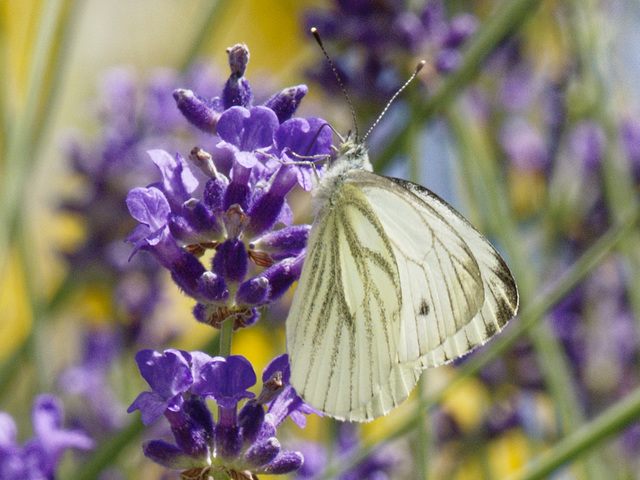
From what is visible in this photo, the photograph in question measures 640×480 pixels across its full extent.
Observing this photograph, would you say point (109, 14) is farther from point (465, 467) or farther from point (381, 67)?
point (465, 467)

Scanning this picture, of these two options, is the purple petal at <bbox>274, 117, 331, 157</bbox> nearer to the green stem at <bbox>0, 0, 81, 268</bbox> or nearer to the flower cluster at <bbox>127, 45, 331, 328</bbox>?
the flower cluster at <bbox>127, 45, 331, 328</bbox>


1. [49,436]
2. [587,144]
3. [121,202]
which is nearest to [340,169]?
[49,436]

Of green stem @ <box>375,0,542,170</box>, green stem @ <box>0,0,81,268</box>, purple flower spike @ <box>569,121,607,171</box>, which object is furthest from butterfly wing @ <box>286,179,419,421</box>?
purple flower spike @ <box>569,121,607,171</box>

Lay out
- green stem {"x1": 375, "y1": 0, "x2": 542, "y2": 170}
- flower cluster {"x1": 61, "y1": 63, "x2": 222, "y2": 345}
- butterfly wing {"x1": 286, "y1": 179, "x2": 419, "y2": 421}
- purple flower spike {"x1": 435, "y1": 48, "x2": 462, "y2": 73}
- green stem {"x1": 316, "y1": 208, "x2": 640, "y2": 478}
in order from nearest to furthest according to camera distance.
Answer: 1. butterfly wing {"x1": 286, "y1": 179, "x2": 419, "y2": 421}
2. green stem {"x1": 316, "y1": 208, "x2": 640, "y2": 478}
3. green stem {"x1": 375, "y1": 0, "x2": 542, "y2": 170}
4. purple flower spike {"x1": 435, "y1": 48, "x2": 462, "y2": 73}
5. flower cluster {"x1": 61, "y1": 63, "x2": 222, "y2": 345}

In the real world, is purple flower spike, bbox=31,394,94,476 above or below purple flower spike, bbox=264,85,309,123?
below

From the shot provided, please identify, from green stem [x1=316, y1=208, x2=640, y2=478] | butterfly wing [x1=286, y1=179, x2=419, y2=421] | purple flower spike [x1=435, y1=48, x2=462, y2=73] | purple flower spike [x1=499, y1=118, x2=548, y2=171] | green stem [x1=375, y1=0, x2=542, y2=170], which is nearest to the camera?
butterfly wing [x1=286, y1=179, x2=419, y2=421]

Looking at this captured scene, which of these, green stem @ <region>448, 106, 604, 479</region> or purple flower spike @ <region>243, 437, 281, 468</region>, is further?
green stem @ <region>448, 106, 604, 479</region>

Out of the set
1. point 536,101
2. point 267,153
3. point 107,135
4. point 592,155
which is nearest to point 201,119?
point 267,153
